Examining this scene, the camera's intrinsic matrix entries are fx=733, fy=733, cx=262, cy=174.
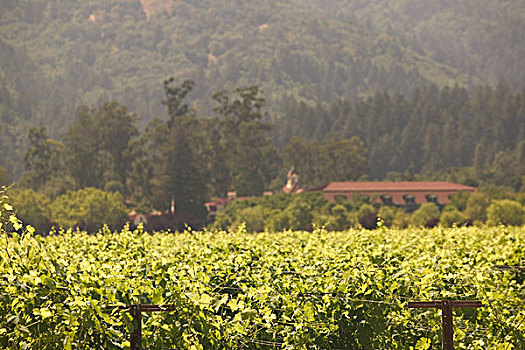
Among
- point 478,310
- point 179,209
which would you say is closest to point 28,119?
point 179,209

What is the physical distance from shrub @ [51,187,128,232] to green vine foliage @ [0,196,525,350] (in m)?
85.9

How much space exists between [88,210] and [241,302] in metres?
90.6

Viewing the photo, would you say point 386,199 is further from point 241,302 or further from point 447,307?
point 241,302

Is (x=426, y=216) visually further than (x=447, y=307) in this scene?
Yes

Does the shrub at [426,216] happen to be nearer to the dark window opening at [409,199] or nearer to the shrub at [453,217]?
the shrub at [453,217]

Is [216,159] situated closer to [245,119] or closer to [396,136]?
[245,119]

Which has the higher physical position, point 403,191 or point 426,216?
point 403,191

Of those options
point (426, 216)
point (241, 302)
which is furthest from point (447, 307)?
point (426, 216)

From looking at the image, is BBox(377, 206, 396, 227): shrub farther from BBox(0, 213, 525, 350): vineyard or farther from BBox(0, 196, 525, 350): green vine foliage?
BBox(0, 196, 525, 350): green vine foliage

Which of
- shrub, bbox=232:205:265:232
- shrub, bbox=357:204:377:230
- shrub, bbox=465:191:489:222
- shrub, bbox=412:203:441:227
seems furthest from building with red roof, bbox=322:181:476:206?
shrub, bbox=232:205:265:232

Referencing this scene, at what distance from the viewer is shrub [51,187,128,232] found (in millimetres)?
94188

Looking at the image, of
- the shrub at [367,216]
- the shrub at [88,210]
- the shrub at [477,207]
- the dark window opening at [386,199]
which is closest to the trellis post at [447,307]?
the shrub at [367,216]

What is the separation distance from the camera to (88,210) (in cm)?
9425

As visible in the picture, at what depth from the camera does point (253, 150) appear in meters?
115
